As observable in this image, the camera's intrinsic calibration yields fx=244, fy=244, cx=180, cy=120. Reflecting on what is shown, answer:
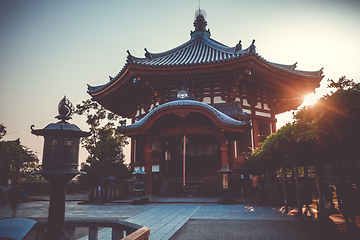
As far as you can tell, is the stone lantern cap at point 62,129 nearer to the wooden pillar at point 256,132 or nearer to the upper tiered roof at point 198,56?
the upper tiered roof at point 198,56

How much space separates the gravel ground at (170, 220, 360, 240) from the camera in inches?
214

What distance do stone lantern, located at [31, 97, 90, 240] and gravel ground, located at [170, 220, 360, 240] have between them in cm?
258

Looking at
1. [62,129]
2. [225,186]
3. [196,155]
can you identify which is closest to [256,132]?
[196,155]

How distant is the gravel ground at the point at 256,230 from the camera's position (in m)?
5.44

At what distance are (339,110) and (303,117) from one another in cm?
101

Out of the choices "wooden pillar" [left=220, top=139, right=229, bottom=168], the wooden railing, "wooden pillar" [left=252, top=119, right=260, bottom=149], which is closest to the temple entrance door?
"wooden pillar" [left=252, top=119, right=260, bottom=149]

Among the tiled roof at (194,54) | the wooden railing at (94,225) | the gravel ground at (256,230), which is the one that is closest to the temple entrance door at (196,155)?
the tiled roof at (194,54)

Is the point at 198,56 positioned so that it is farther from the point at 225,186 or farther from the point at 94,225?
the point at 94,225

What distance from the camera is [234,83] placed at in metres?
15.6

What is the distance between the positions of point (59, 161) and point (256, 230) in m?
4.83

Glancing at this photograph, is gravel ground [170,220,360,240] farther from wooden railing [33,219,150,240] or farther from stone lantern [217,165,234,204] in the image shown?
stone lantern [217,165,234,204]

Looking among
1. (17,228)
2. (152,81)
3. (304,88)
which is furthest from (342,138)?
(304,88)

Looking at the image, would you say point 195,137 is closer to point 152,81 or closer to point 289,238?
point 152,81

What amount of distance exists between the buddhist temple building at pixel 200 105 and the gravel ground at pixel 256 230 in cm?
553
